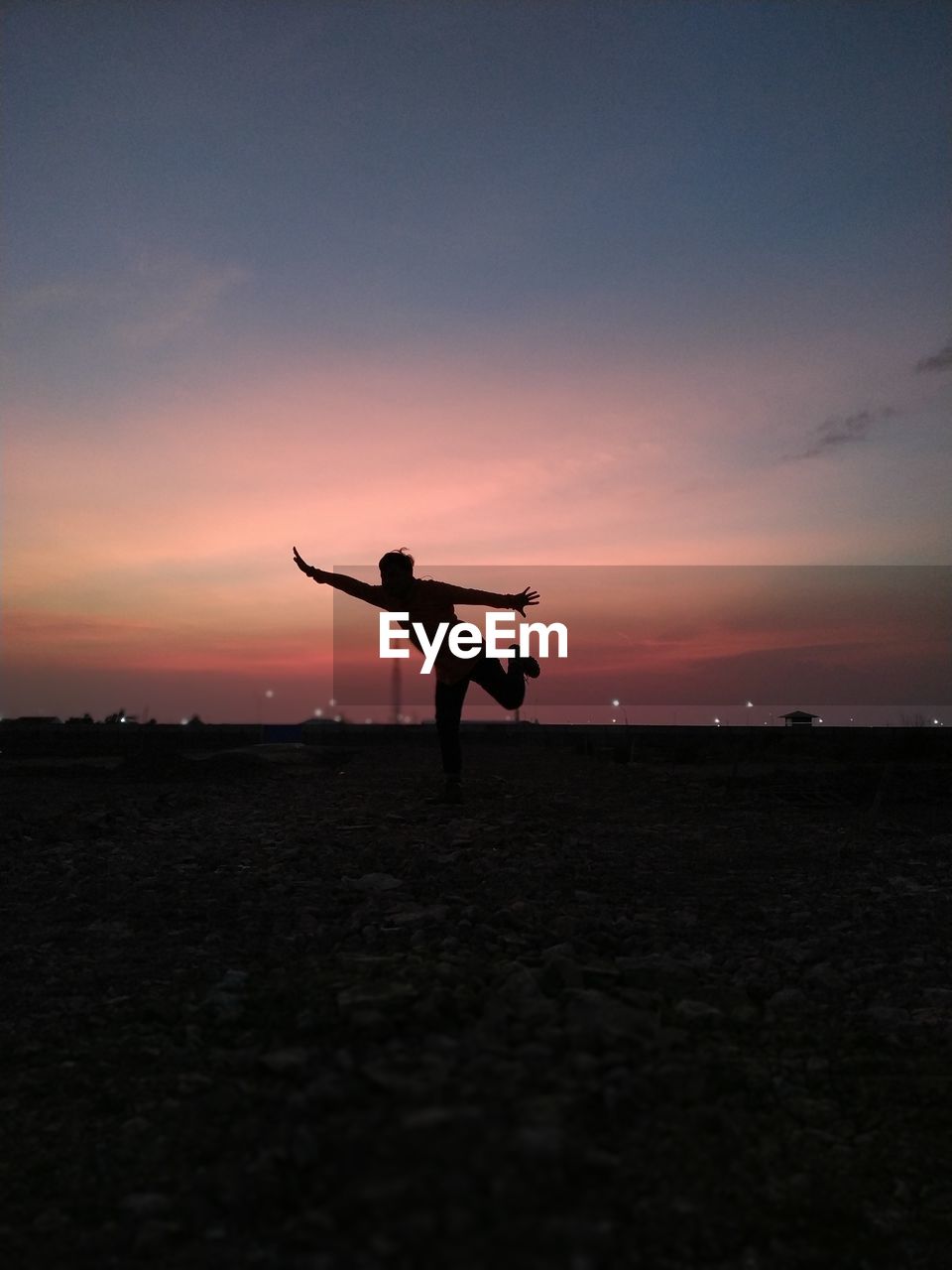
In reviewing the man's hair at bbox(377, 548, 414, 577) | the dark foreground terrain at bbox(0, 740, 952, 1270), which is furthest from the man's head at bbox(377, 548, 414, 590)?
the dark foreground terrain at bbox(0, 740, 952, 1270)

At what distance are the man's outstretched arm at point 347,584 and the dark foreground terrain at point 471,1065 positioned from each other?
3.05 m

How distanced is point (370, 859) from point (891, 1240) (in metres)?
4.21

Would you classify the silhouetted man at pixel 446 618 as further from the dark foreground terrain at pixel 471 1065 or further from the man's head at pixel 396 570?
the dark foreground terrain at pixel 471 1065

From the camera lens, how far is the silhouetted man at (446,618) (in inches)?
346

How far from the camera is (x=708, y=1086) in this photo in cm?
280

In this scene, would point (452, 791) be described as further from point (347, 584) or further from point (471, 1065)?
point (471, 1065)

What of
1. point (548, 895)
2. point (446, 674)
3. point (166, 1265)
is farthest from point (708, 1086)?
point (446, 674)

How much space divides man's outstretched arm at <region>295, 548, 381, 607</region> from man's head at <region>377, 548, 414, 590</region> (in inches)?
8.3

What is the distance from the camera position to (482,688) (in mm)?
9133

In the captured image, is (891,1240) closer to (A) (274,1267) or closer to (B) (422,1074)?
(B) (422,1074)

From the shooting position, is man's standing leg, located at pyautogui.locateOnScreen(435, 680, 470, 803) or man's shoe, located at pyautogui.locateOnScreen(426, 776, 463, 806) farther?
man's shoe, located at pyautogui.locateOnScreen(426, 776, 463, 806)

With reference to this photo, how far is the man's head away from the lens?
344 inches

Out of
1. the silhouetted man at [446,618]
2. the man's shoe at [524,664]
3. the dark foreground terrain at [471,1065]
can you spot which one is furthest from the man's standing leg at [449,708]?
the dark foreground terrain at [471,1065]

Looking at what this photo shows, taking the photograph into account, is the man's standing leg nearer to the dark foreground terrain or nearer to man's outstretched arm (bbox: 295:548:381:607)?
man's outstretched arm (bbox: 295:548:381:607)
